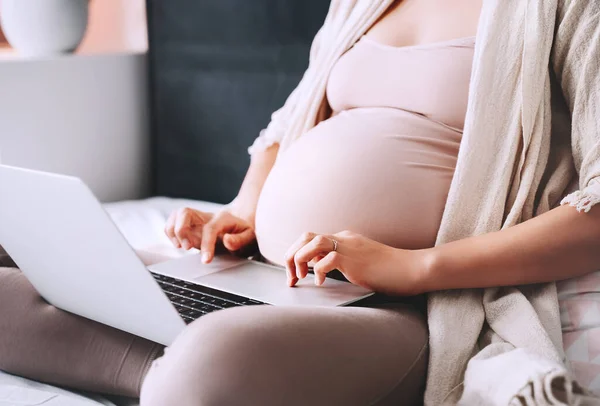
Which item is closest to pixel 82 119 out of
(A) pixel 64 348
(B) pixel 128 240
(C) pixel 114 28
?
(C) pixel 114 28

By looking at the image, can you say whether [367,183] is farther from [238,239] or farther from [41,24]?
[41,24]

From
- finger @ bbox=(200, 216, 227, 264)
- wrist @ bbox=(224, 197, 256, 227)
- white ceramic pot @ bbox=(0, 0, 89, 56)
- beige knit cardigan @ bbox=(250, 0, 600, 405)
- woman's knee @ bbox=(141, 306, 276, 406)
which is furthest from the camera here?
white ceramic pot @ bbox=(0, 0, 89, 56)

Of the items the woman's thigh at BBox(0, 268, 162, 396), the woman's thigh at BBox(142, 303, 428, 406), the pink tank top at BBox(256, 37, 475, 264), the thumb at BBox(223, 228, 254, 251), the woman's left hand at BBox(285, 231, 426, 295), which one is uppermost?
the pink tank top at BBox(256, 37, 475, 264)

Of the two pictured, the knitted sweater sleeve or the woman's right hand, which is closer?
the knitted sweater sleeve

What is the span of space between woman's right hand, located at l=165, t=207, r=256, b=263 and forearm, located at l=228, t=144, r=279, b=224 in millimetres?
48

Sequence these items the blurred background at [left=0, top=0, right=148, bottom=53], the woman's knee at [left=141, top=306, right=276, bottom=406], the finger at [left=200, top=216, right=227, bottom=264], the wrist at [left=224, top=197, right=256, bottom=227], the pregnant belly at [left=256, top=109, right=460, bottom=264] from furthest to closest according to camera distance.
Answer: the blurred background at [left=0, top=0, right=148, bottom=53]
the wrist at [left=224, top=197, right=256, bottom=227]
the finger at [left=200, top=216, right=227, bottom=264]
the pregnant belly at [left=256, top=109, right=460, bottom=264]
the woman's knee at [left=141, top=306, right=276, bottom=406]

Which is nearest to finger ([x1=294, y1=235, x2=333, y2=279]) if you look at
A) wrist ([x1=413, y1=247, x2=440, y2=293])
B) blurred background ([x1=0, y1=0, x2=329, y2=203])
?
wrist ([x1=413, y1=247, x2=440, y2=293])

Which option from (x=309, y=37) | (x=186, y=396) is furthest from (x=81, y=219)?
(x=309, y=37)

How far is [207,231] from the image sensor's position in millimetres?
1212

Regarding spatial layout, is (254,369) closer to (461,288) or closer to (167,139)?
(461,288)

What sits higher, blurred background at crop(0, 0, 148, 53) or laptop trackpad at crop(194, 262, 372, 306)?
blurred background at crop(0, 0, 148, 53)

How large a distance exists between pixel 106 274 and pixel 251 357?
191 mm

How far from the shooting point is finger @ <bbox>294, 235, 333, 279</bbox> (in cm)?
95

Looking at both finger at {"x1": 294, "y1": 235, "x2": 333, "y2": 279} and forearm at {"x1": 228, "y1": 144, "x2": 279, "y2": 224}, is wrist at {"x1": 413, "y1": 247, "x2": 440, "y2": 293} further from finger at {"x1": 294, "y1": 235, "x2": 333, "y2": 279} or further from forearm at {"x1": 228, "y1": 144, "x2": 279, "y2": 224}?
forearm at {"x1": 228, "y1": 144, "x2": 279, "y2": 224}
